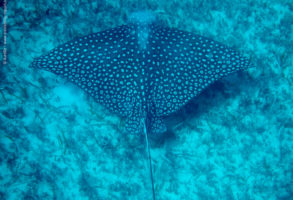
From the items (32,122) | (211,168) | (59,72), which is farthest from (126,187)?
(59,72)

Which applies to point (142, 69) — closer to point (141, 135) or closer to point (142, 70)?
point (142, 70)

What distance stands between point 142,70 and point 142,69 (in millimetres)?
13

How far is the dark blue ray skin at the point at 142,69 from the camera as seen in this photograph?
295 cm

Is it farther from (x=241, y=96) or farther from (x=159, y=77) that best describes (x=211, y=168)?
(x=159, y=77)

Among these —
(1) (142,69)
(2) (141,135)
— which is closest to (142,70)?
(1) (142,69)

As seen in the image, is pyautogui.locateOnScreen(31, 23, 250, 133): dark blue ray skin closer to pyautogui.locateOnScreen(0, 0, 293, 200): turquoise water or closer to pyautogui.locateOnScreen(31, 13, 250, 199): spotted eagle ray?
pyautogui.locateOnScreen(31, 13, 250, 199): spotted eagle ray

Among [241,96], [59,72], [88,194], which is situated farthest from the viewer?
[241,96]

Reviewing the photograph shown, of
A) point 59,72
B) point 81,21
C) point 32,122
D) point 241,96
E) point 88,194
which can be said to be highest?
point 81,21

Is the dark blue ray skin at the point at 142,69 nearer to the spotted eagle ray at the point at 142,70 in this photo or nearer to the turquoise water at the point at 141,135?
the spotted eagle ray at the point at 142,70

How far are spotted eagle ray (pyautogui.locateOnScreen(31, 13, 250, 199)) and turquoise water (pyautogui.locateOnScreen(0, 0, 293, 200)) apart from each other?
0.67 metres

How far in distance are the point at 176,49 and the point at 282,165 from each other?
94.6 inches

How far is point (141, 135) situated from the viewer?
141 inches

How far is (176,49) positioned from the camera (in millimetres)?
3102

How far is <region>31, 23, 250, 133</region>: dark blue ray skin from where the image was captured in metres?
2.95
